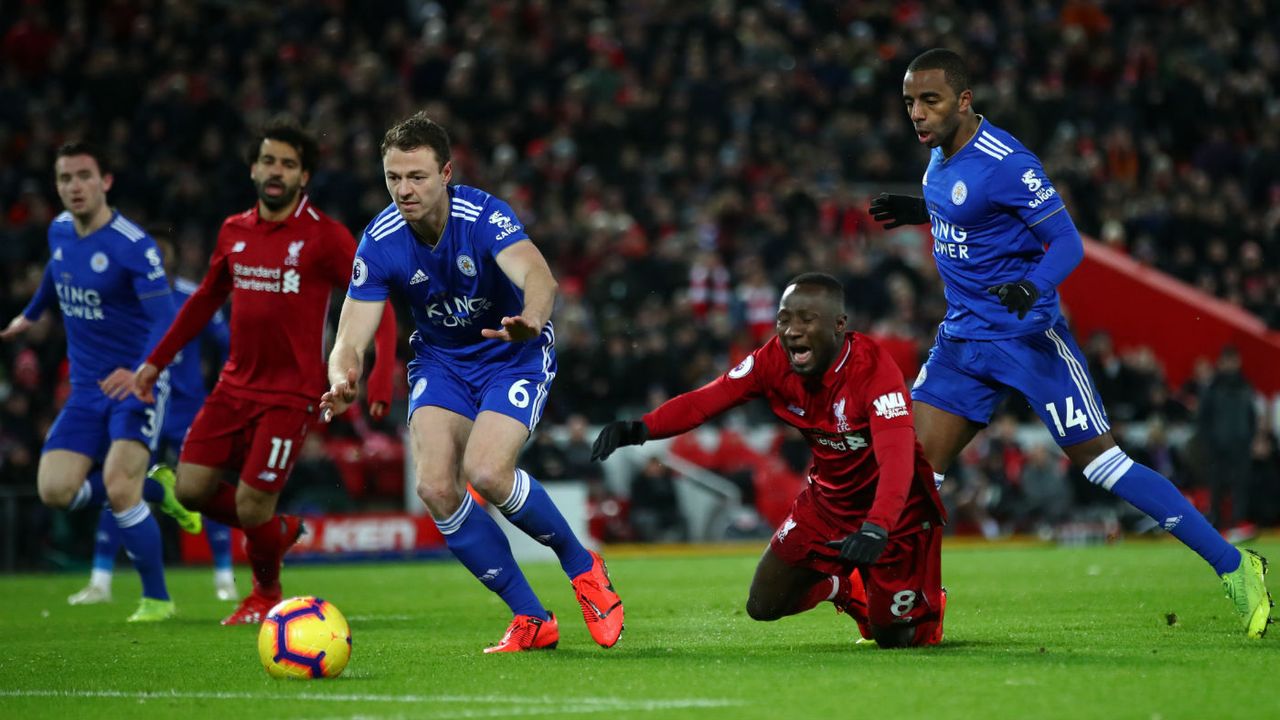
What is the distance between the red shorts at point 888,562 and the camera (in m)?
7.32

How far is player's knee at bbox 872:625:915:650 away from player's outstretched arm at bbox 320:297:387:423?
259cm

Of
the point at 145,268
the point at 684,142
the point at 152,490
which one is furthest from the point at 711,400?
the point at 684,142

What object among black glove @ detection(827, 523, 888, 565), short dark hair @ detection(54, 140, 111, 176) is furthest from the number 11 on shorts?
black glove @ detection(827, 523, 888, 565)

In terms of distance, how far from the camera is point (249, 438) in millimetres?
9508

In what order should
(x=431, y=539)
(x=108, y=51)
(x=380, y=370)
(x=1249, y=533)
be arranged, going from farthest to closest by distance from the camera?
(x=108, y=51) → (x=431, y=539) → (x=1249, y=533) → (x=380, y=370)

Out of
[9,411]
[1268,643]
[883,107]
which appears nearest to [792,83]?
[883,107]

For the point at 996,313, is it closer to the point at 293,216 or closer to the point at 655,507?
the point at 293,216

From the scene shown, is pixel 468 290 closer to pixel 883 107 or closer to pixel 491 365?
pixel 491 365

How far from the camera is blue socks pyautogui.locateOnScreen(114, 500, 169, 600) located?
1071 centimetres

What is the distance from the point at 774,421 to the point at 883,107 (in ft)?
20.7

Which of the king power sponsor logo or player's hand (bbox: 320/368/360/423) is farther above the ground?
the king power sponsor logo

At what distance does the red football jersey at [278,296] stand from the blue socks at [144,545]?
168 cm

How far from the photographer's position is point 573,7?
26.1 m

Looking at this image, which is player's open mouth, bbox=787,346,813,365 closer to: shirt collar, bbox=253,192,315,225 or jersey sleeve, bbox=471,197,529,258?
jersey sleeve, bbox=471,197,529,258
